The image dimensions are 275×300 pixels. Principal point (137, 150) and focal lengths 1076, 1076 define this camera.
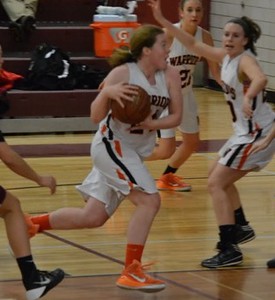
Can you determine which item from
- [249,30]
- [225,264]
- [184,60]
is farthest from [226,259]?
[184,60]

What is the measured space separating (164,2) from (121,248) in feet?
30.5

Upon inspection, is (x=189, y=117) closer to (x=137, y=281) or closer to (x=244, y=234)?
(x=244, y=234)

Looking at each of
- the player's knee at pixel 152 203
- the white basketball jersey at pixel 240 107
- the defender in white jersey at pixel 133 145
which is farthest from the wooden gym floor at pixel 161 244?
the white basketball jersey at pixel 240 107

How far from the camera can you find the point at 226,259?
265 inches

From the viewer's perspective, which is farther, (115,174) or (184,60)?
(184,60)

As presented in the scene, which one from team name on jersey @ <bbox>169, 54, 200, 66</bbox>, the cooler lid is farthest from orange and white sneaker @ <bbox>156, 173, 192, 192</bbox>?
the cooler lid

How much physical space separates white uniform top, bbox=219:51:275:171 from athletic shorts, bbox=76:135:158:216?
807mm

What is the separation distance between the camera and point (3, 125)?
12102mm

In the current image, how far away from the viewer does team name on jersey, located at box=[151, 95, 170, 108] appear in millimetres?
6235

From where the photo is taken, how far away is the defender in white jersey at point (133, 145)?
6.07 m

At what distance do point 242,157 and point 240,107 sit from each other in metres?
0.34

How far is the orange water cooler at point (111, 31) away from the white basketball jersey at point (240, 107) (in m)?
6.35

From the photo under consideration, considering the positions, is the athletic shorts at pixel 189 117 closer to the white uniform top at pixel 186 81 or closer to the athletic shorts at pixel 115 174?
the white uniform top at pixel 186 81

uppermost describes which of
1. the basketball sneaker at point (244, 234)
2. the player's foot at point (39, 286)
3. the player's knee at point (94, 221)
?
the player's knee at point (94, 221)
